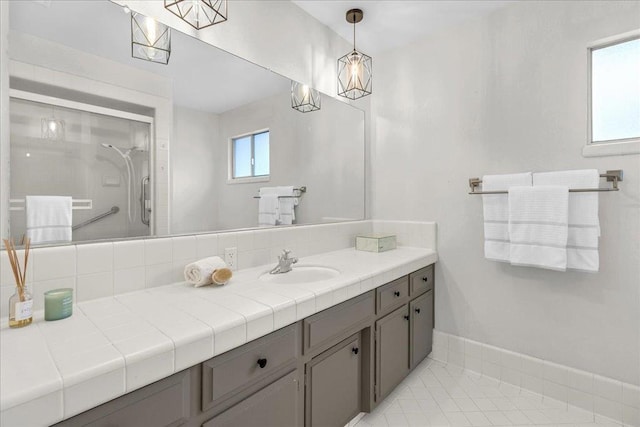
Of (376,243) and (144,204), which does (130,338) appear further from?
(376,243)

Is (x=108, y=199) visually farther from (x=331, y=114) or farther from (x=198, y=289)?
(x=331, y=114)

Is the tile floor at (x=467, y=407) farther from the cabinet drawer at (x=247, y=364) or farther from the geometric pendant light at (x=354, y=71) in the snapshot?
the geometric pendant light at (x=354, y=71)

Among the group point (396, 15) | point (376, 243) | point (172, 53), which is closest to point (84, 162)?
point (172, 53)

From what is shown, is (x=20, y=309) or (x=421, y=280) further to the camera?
(x=421, y=280)

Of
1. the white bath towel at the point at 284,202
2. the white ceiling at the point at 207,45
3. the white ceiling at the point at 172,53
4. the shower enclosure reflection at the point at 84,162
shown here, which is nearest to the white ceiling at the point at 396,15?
the white ceiling at the point at 207,45

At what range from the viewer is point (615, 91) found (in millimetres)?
1703

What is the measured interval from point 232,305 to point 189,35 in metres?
1.31

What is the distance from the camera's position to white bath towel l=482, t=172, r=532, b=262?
1.94m

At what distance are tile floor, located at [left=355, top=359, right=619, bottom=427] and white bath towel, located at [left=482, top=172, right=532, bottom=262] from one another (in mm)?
869

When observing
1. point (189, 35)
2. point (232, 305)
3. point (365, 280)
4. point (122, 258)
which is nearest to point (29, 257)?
point (122, 258)

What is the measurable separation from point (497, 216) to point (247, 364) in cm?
179

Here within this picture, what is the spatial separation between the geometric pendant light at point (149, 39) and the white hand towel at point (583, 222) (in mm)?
2226

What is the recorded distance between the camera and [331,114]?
235cm

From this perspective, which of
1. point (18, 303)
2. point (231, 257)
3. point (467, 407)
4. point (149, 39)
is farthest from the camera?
point (467, 407)
